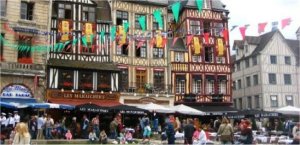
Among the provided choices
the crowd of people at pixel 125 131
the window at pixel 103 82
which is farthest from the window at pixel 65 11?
the crowd of people at pixel 125 131

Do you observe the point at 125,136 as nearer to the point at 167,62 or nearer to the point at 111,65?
the point at 111,65

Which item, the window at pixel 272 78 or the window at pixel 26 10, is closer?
the window at pixel 26 10

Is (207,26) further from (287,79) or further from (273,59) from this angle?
(287,79)

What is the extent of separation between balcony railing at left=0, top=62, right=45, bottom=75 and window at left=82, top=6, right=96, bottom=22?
5697 millimetres

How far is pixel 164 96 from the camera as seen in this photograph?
1355 inches

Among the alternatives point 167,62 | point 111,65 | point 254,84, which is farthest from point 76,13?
point 254,84

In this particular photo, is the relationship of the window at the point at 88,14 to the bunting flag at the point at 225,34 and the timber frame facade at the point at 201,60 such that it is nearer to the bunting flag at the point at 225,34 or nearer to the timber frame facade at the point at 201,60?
the timber frame facade at the point at 201,60

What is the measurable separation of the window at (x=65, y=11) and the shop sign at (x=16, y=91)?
21.2ft

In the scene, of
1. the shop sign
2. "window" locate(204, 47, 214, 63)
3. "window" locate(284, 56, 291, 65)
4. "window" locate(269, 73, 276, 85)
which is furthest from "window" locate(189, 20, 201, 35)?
the shop sign

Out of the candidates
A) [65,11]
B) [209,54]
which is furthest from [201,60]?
[65,11]

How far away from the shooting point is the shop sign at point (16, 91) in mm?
27953

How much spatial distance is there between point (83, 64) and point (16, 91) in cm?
552

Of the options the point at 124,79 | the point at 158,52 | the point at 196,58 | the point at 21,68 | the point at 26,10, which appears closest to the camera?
the point at 21,68

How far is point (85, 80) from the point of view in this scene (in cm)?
3166
